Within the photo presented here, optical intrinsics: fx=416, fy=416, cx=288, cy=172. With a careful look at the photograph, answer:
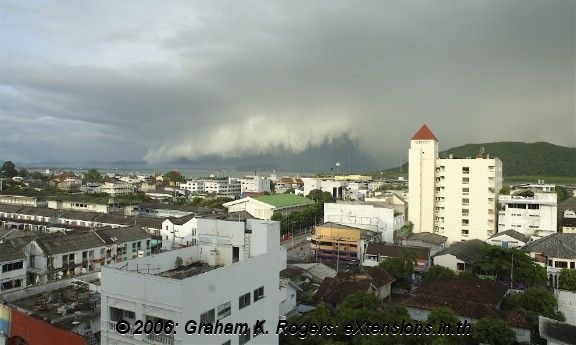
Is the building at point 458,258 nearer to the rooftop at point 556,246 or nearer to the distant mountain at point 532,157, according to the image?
the rooftop at point 556,246

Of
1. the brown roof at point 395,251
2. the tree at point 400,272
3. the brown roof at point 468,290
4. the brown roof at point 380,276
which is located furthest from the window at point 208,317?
the brown roof at point 395,251

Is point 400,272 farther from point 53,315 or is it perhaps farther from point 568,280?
point 53,315

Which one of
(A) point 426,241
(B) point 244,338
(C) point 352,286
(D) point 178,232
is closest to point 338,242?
(A) point 426,241

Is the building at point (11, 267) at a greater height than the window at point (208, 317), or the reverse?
the window at point (208, 317)

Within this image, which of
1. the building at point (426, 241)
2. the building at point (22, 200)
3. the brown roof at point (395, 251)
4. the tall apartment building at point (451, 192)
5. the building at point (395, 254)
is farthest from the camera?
the building at point (22, 200)

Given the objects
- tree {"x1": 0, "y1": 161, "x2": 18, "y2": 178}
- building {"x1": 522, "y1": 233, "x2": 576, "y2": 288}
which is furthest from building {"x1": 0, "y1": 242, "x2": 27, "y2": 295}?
tree {"x1": 0, "y1": 161, "x2": 18, "y2": 178}

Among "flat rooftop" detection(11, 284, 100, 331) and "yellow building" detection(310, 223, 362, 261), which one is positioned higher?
"flat rooftop" detection(11, 284, 100, 331)

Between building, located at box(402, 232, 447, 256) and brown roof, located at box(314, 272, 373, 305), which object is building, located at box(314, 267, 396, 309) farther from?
building, located at box(402, 232, 447, 256)
